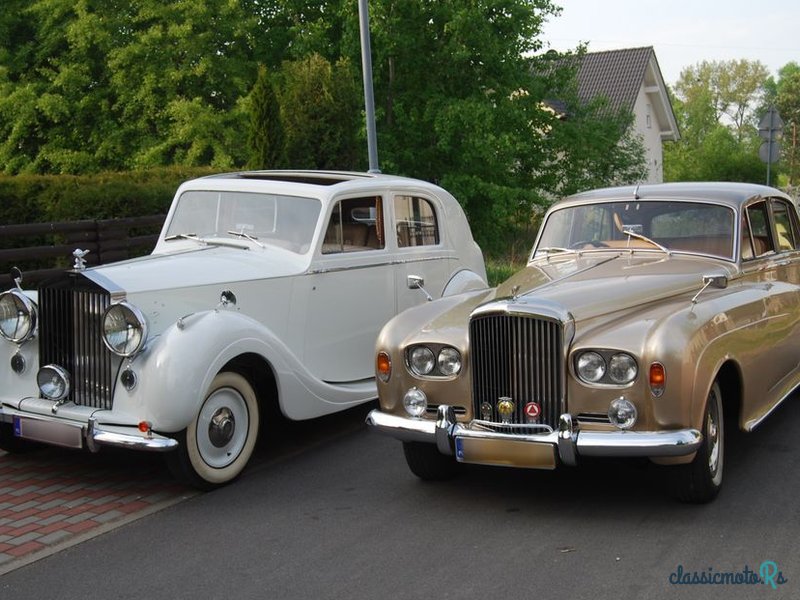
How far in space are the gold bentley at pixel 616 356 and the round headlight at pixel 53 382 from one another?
74.2 inches

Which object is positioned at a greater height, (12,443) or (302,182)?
(302,182)

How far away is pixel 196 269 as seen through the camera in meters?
6.31

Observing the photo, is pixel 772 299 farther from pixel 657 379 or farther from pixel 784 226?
pixel 657 379

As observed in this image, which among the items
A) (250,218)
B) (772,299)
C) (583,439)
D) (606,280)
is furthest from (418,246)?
(583,439)

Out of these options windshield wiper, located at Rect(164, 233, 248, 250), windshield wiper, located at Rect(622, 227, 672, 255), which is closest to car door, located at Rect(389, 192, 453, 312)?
windshield wiper, located at Rect(164, 233, 248, 250)

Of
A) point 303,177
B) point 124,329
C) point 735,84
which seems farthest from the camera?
point 735,84

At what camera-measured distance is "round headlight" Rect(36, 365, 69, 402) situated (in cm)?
575

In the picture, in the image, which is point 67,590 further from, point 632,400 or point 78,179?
point 78,179

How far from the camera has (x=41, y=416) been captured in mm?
5766

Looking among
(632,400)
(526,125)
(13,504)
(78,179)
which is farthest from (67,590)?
(526,125)

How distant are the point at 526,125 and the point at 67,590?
20.5 m

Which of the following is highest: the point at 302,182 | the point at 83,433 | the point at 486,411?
the point at 302,182

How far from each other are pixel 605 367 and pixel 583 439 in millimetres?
382

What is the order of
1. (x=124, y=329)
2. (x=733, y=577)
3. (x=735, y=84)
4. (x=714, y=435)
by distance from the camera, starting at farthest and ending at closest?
1. (x=735, y=84)
2. (x=124, y=329)
3. (x=714, y=435)
4. (x=733, y=577)
